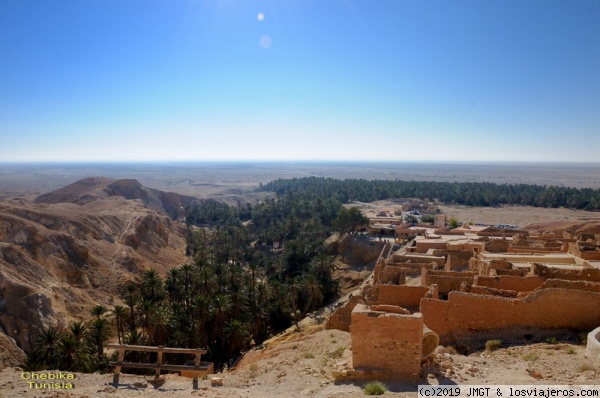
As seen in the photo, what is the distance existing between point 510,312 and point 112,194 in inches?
3668

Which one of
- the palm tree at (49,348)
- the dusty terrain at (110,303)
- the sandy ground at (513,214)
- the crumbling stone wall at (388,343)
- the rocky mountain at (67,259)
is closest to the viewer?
the dusty terrain at (110,303)

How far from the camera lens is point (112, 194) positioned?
94.2 metres

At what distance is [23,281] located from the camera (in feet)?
106

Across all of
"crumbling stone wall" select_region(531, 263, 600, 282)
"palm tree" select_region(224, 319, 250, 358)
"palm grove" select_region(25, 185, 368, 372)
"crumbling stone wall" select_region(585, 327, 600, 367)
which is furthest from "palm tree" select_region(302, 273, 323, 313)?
"crumbling stone wall" select_region(585, 327, 600, 367)

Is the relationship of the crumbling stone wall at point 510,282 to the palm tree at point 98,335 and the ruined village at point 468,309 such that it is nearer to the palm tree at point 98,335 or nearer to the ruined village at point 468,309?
the ruined village at point 468,309

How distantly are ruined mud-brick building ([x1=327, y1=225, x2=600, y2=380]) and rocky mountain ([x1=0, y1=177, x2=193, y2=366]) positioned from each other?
22872mm

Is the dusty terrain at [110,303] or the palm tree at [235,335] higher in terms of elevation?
the dusty terrain at [110,303]

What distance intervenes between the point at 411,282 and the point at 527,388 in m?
12.7

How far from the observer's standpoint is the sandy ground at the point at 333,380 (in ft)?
36.6

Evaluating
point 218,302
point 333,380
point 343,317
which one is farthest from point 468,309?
point 218,302

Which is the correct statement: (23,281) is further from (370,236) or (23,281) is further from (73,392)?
(370,236)

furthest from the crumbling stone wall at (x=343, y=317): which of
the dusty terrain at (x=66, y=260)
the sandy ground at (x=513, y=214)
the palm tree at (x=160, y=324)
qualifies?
the sandy ground at (x=513, y=214)

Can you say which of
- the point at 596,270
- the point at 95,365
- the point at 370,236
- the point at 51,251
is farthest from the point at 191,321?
the point at 370,236

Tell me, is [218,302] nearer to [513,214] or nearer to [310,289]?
[310,289]
